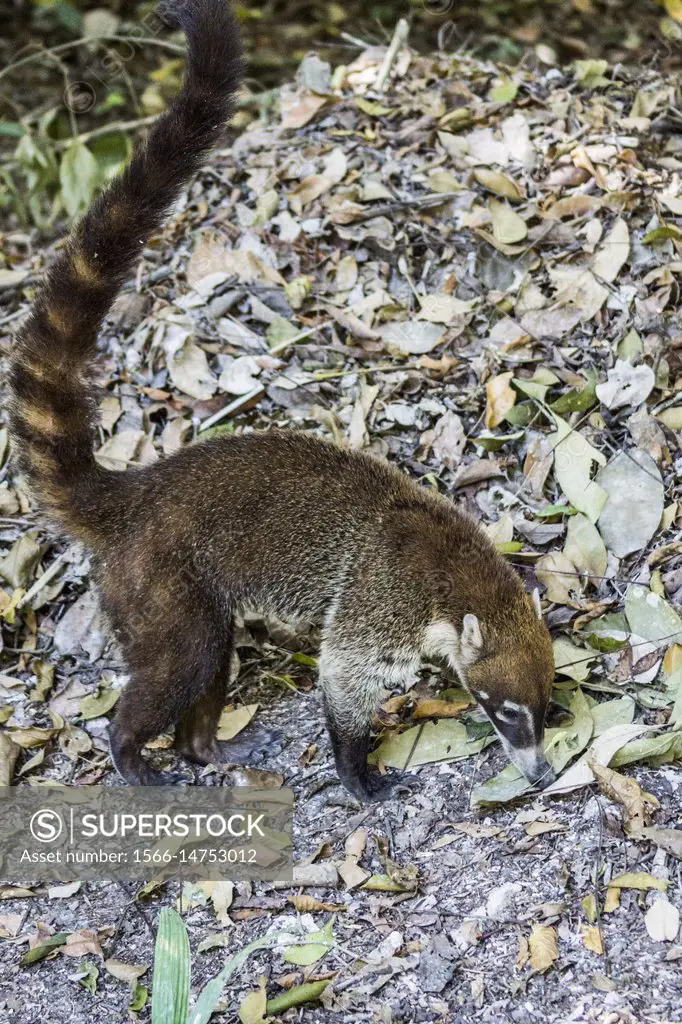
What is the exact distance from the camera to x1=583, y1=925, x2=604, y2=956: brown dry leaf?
3.81 metres

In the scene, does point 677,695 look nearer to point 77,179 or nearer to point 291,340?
point 291,340

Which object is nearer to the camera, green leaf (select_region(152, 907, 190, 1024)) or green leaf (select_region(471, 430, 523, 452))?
green leaf (select_region(152, 907, 190, 1024))

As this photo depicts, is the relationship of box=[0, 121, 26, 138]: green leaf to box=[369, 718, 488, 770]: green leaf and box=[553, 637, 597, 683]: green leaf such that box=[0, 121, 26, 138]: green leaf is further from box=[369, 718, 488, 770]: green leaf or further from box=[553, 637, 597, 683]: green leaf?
box=[553, 637, 597, 683]: green leaf

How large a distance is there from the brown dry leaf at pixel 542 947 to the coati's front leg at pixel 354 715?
1.06 meters

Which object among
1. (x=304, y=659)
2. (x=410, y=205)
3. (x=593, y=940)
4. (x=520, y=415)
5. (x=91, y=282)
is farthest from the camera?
(x=410, y=205)

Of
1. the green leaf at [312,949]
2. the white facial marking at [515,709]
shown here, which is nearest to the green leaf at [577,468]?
the white facial marking at [515,709]

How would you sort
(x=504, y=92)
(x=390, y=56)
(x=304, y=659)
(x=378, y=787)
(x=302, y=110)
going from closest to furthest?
(x=378, y=787)
(x=304, y=659)
(x=504, y=92)
(x=302, y=110)
(x=390, y=56)

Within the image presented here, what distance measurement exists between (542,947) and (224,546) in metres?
2.18

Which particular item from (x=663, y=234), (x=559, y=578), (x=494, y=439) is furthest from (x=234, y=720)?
(x=663, y=234)

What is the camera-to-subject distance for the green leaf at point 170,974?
362cm

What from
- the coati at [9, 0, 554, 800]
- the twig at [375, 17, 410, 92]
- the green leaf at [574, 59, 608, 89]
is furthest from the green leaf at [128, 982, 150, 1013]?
the green leaf at [574, 59, 608, 89]

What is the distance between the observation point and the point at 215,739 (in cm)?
537

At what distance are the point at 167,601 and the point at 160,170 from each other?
74.2 inches

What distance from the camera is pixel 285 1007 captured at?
12.7 ft
